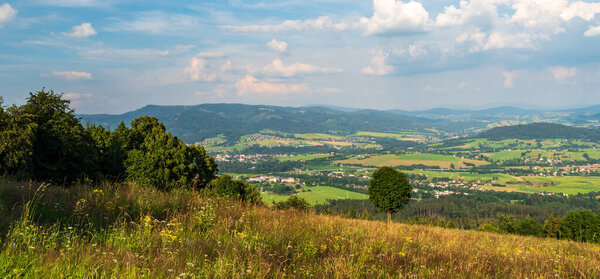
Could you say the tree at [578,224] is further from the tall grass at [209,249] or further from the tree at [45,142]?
the tree at [45,142]

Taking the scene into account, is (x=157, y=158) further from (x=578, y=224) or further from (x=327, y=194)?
(x=327, y=194)

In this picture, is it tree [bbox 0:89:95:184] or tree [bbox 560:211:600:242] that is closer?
tree [bbox 0:89:95:184]

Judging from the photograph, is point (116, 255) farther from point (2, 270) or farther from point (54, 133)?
point (54, 133)

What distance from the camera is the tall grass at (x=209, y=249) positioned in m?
3.75

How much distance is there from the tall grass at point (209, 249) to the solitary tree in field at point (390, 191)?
98.0ft

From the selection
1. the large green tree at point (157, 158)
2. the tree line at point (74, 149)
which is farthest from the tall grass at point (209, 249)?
→ the large green tree at point (157, 158)

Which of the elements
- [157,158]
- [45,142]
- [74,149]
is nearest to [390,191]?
[157,158]

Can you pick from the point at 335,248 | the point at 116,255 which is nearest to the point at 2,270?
the point at 116,255

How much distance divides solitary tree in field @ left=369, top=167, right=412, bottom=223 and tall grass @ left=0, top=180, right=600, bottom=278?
98.0 feet

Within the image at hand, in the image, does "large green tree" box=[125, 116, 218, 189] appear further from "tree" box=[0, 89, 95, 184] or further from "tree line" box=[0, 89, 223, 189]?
"tree" box=[0, 89, 95, 184]

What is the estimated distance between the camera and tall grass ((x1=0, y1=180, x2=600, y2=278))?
3.75 meters

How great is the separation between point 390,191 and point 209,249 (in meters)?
33.7

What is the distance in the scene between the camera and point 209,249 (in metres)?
4.60

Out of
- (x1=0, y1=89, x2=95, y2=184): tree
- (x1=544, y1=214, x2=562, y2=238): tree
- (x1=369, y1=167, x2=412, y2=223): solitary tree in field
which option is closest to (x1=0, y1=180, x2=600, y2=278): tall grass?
(x1=0, y1=89, x2=95, y2=184): tree
